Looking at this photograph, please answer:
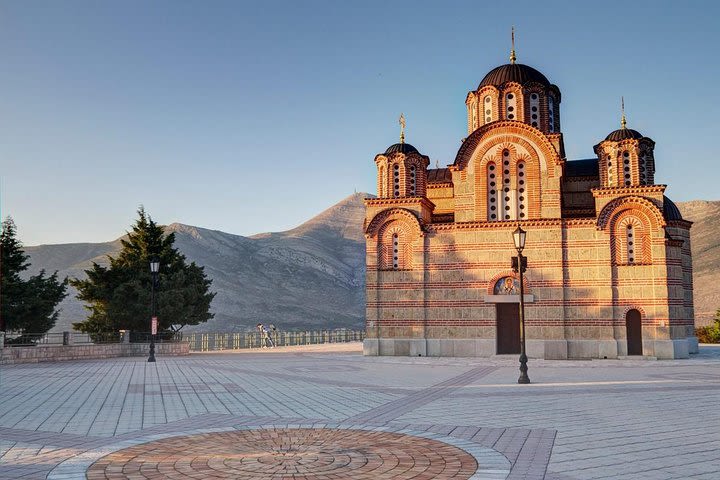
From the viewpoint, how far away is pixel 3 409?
1267 centimetres

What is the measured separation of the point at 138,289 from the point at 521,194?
2159 cm

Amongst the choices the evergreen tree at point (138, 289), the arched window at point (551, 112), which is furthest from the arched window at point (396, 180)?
the evergreen tree at point (138, 289)

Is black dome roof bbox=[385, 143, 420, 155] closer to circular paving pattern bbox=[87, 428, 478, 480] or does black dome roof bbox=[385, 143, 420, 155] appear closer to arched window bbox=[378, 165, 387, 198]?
arched window bbox=[378, 165, 387, 198]

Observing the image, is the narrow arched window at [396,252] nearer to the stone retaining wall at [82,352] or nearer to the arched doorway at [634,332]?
the arched doorway at [634,332]

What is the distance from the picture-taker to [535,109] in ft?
111

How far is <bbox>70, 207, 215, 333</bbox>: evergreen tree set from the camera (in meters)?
34.0

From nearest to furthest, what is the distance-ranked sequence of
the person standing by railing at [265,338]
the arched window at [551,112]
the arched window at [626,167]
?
the arched window at [626,167] < the arched window at [551,112] < the person standing by railing at [265,338]

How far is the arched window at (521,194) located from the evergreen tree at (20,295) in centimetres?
2358

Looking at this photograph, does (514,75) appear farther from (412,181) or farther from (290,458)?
(290,458)

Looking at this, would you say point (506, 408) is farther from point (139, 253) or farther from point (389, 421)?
point (139, 253)

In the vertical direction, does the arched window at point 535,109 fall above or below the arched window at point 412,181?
above

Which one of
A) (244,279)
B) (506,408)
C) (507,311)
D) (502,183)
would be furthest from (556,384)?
(244,279)

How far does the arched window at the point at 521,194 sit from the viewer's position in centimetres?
3089

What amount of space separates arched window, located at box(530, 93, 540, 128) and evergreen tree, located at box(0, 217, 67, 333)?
87.3 ft
